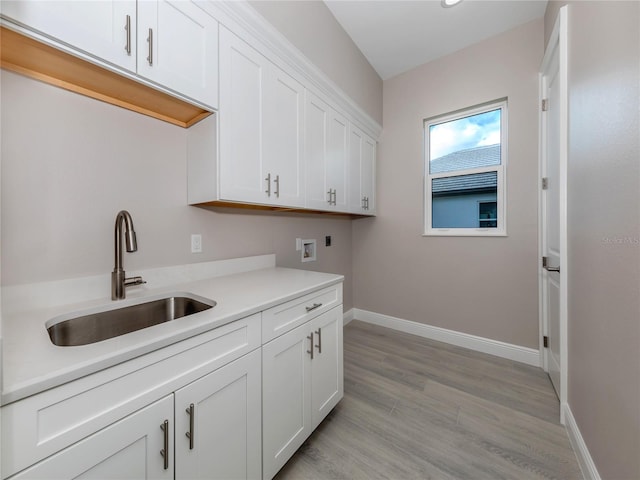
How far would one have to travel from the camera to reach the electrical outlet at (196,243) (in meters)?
1.48

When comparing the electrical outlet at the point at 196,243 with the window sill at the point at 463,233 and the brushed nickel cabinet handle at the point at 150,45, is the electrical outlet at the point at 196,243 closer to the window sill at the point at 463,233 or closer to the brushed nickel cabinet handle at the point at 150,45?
the brushed nickel cabinet handle at the point at 150,45

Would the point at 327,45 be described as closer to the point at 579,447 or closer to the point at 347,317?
the point at 347,317

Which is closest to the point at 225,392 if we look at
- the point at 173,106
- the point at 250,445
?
the point at 250,445

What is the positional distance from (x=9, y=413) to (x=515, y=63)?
11.5ft

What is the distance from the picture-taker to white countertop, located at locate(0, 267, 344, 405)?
55cm

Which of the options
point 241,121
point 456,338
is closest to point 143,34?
point 241,121

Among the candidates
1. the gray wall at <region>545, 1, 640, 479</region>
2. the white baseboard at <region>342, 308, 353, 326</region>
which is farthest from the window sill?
the white baseboard at <region>342, 308, 353, 326</region>

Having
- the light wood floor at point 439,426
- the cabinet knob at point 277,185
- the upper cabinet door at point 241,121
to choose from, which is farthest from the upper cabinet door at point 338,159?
the light wood floor at point 439,426

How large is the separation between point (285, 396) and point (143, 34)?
165cm

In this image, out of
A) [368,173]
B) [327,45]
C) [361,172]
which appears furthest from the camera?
[368,173]

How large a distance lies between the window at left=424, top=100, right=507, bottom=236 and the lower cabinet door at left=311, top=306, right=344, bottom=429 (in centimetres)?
173

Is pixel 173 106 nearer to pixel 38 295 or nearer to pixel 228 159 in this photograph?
pixel 228 159

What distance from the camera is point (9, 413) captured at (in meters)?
0.50

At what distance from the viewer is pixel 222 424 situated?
2.96ft
